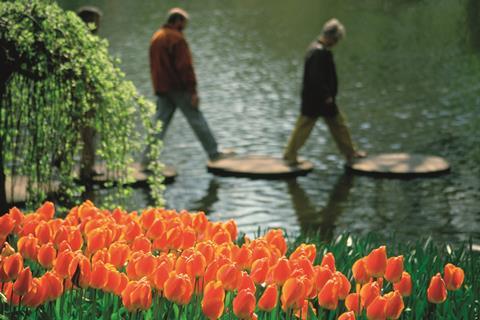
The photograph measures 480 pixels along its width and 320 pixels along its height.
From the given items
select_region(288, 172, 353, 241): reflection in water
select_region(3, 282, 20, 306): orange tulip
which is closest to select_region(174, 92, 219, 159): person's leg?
select_region(288, 172, 353, 241): reflection in water

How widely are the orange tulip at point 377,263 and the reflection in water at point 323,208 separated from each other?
15.6ft

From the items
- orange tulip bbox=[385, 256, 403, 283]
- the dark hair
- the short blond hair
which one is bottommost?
orange tulip bbox=[385, 256, 403, 283]

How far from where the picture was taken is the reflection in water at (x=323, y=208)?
8984 mm

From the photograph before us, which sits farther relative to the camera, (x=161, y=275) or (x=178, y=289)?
(x=161, y=275)

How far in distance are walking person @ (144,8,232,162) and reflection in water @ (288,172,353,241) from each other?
1467 millimetres

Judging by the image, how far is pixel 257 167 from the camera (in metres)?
11.3

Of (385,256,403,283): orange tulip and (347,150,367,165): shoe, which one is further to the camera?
(347,150,367,165): shoe

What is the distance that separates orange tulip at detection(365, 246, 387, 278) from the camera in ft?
11.8

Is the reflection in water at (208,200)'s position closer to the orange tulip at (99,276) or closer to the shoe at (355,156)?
the shoe at (355,156)

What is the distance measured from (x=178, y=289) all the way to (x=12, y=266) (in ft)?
2.14

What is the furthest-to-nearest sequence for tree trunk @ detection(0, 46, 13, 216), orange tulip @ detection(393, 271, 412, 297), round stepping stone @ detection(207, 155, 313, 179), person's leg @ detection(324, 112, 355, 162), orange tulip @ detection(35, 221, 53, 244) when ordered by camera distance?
1. person's leg @ detection(324, 112, 355, 162)
2. round stepping stone @ detection(207, 155, 313, 179)
3. tree trunk @ detection(0, 46, 13, 216)
4. orange tulip @ detection(35, 221, 53, 244)
5. orange tulip @ detection(393, 271, 412, 297)

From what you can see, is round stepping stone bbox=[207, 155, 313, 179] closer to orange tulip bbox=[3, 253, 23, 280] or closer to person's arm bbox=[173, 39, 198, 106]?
person's arm bbox=[173, 39, 198, 106]

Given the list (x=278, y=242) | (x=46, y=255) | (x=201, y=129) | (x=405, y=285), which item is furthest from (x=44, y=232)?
(x=201, y=129)

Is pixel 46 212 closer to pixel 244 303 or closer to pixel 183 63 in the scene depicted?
pixel 244 303
